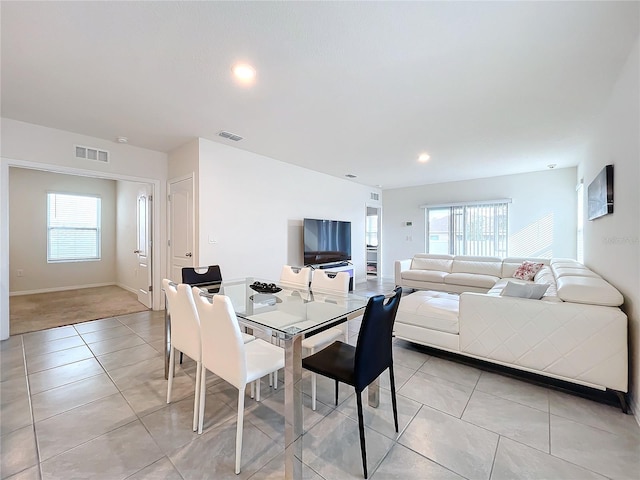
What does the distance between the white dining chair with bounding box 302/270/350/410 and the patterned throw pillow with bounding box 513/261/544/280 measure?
11.5 ft

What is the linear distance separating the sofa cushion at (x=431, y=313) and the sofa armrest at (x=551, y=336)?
0.13m

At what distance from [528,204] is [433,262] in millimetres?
2311

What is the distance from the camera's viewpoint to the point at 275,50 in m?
1.90

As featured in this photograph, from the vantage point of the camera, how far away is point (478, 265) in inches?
211

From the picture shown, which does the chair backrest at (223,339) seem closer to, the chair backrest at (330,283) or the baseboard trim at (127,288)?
the chair backrest at (330,283)

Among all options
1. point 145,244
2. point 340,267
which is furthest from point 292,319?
point 340,267

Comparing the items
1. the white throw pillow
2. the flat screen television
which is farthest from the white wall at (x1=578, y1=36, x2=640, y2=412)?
the flat screen television

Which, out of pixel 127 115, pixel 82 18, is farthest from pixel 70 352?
pixel 82 18

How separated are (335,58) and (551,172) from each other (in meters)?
5.70

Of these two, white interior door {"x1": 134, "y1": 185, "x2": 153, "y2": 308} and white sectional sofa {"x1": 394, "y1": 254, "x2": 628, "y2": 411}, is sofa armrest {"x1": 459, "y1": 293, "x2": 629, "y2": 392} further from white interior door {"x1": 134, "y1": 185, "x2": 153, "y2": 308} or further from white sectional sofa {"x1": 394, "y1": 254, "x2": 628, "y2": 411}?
white interior door {"x1": 134, "y1": 185, "x2": 153, "y2": 308}

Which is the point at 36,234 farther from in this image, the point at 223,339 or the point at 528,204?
the point at 528,204

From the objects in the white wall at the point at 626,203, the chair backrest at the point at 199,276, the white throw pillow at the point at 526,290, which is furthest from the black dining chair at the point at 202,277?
the white wall at the point at 626,203

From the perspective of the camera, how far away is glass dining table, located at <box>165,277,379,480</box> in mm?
1360

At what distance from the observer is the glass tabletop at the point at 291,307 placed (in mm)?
1589
